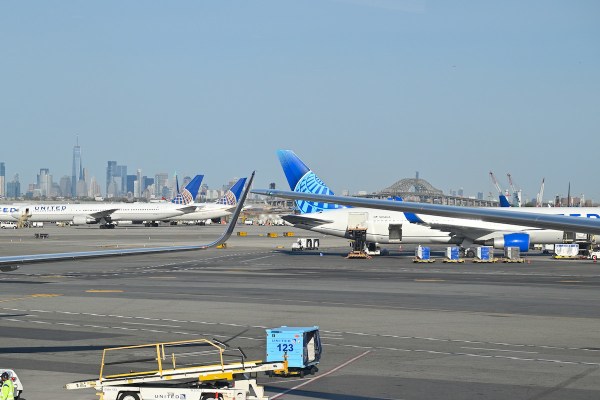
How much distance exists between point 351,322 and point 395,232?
50401 millimetres

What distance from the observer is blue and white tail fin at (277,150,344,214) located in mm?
84250

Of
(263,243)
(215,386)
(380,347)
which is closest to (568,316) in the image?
(380,347)

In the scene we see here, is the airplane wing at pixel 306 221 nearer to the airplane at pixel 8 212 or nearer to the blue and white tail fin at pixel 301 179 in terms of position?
the blue and white tail fin at pixel 301 179

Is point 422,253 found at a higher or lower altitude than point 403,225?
lower

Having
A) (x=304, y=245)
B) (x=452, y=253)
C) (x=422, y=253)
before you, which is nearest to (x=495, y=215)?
(x=422, y=253)

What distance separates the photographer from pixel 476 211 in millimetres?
18000

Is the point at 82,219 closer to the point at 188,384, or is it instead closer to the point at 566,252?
the point at 566,252

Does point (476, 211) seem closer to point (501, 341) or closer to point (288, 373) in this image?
point (288, 373)

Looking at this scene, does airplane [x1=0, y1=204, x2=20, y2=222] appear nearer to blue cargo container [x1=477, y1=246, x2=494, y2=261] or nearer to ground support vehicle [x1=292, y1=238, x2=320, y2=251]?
ground support vehicle [x1=292, y1=238, x2=320, y2=251]

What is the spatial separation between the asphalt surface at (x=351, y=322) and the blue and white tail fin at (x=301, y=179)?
22.0 m

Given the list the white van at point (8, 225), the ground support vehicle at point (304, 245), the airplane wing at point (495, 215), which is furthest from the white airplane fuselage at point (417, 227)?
the white van at point (8, 225)

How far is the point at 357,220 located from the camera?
266 feet

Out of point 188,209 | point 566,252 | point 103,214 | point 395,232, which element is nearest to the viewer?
point 566,252

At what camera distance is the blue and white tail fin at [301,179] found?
84.2 meters
